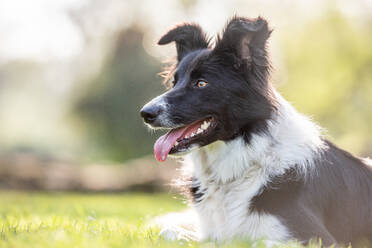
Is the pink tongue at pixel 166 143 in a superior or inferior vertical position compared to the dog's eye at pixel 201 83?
inferior

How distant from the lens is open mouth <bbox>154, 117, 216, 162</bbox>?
191 inches

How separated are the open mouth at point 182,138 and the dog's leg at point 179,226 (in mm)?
727

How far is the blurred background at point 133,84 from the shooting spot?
17.3 meters

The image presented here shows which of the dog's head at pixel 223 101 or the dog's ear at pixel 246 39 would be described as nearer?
the dog's ear at pixel 246 39

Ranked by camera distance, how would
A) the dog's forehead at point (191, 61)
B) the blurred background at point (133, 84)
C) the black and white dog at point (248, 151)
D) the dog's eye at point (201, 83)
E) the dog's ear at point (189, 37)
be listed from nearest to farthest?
the black and white dog at point (248, 151), the dog's eye at point (201, 83), the dog's forehead at point (191, 61), the dog's ear at point (189, 37), the blurred background at point (133, 84)

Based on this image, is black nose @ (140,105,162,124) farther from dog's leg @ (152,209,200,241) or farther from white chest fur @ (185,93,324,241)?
dog's leg @ (152,209,200,241)

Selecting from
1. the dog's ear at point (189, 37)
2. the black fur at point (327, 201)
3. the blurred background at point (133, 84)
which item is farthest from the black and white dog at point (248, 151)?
the blurred background at point (133, 84)

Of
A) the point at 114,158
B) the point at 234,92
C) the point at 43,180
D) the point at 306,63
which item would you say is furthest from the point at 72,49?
the point at 234,92

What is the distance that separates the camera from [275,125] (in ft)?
15.9

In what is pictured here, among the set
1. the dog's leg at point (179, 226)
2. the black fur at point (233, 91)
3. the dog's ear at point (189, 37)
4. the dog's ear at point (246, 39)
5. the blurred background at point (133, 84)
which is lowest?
the dog's leg at point (179, 226)

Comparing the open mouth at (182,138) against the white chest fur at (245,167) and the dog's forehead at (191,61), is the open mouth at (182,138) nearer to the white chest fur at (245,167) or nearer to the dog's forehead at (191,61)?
the white chest fur at (245,167)

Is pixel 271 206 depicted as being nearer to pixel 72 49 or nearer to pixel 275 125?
pixel 275 125

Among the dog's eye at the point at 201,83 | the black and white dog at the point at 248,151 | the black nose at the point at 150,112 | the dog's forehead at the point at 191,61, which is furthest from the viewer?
the dog's forehead at the point at 191,61

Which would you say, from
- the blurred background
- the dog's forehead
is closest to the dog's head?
the dog's forehead
